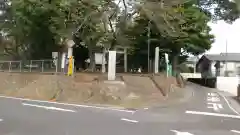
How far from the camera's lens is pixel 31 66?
34.5m

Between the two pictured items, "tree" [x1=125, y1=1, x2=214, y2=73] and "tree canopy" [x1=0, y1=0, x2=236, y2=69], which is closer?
"tree canopy" [x1=0, y1=0, x2=236, y2=69]

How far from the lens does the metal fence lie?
33.1 m

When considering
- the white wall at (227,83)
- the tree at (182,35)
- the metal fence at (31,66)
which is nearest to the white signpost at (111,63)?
the tree at (182,35)

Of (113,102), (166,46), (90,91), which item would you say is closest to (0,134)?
(113,102)

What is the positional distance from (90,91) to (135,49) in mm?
19857

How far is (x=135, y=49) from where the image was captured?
41.0 meters

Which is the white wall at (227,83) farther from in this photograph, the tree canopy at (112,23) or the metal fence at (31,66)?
the metal fence at (31,66)

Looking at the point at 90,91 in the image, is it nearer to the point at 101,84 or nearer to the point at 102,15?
the point at 101,84

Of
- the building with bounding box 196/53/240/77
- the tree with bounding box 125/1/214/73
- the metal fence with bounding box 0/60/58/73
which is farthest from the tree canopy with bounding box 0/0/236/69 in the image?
the building with bounding box 196/53/240/77

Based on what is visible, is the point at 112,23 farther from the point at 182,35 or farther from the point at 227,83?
the point at 227,83

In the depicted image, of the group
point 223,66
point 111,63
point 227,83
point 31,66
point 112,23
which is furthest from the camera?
point 223,66

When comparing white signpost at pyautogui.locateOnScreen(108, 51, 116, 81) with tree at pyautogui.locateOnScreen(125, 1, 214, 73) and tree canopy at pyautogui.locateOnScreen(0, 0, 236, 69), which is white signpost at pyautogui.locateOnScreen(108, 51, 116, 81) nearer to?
tree canopy at pyautogui.locateOnScreen(0, 0, 236, 69)

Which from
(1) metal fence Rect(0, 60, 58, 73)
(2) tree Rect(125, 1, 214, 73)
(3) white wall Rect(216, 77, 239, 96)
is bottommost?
(3) white wall Rect(216, 77, 239, 96)

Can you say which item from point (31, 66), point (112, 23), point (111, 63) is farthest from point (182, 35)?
point (31, 66)
